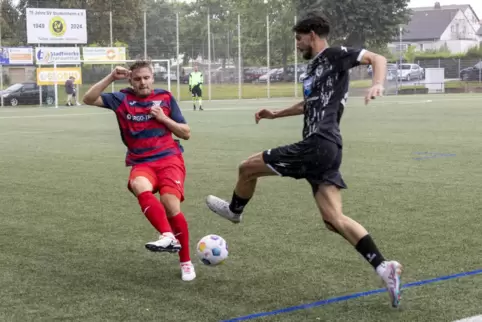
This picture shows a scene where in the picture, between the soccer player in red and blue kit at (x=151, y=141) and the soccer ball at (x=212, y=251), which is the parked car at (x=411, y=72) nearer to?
the soccer player in red and blue kit at (x=151, y=141)

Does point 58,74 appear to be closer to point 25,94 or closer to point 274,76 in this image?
point 25,94

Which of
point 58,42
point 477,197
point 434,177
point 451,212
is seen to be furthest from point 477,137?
point 58,42

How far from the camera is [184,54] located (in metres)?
45.2

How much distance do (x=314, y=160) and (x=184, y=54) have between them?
134 ft

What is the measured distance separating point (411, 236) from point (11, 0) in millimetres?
48897

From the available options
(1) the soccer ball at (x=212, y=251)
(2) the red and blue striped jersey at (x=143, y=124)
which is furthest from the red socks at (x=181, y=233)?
(2) the red and blue striped jersey at (x=143, y=124)

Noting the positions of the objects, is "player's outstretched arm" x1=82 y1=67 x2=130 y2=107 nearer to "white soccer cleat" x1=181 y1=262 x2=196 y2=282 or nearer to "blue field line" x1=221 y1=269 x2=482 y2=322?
"white soccer cleat" x1=181 y1=262 x2=196 y2=282

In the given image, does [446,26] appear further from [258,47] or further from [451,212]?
[451,212]

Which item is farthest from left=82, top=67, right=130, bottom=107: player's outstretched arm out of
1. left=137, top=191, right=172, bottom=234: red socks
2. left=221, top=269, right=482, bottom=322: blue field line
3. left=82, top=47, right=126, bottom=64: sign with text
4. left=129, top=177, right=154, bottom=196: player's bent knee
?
left=82, top=47, right=126, bottom=64: sign with text

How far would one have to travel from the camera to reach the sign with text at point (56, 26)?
42.6m

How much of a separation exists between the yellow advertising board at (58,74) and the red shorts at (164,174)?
36.2 meters

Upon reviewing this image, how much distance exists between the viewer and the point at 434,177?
34.2 ft

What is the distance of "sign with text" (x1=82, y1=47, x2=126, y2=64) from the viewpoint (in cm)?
4312

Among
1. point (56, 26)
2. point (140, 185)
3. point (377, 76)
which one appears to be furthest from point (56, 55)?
point (377, 76)
